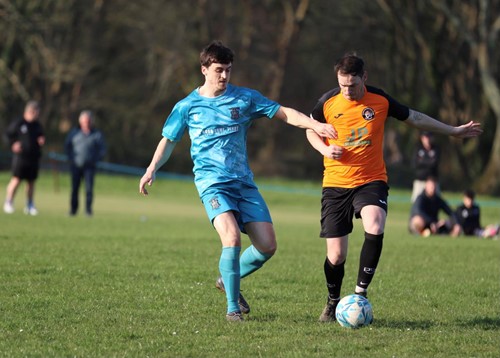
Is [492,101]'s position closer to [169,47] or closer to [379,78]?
[379,78]

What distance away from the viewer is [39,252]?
1307 cm

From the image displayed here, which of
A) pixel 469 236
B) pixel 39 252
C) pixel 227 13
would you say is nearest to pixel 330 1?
pixel 227 13

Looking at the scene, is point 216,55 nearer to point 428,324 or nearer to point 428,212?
point 428,324

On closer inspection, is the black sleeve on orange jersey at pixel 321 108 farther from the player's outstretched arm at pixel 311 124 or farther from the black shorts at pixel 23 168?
the black shorts at pixel 23 168

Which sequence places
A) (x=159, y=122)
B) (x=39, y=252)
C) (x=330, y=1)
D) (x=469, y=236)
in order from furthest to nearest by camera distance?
(x=159, y=122) < (x=330, y=1) < (x=469, y=236) < (x=39, y=252)

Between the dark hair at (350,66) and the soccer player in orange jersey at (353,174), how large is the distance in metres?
0.06

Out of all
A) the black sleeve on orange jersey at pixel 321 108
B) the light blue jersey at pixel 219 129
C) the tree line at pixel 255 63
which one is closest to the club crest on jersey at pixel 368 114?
the black sleeve on orange jersey at pixel 321 108

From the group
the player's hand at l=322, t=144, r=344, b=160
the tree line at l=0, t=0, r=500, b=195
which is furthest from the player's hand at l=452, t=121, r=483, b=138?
the tree line at l=0, t=0, r=500, b=195

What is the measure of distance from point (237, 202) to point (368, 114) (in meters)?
1.32

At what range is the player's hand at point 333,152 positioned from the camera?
8.23 metres

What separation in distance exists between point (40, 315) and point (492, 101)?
2606cm

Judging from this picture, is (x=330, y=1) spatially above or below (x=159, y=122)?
above

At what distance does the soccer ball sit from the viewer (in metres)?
8.00

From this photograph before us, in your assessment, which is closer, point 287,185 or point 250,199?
point 250,199
